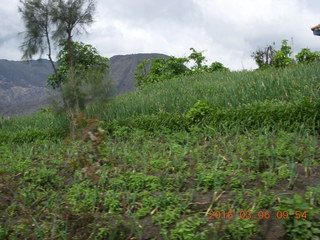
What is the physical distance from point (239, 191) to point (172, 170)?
98cm

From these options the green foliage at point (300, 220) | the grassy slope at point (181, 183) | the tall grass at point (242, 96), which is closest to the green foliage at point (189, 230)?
the grassy slope at point (181, 183)

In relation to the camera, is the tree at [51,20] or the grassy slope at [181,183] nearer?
the grassy slope at [181,183]

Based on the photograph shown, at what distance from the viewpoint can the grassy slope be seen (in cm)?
266

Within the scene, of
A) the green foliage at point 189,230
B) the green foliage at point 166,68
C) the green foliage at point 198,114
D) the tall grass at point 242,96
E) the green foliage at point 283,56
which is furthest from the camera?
the green foliage at point 166,68

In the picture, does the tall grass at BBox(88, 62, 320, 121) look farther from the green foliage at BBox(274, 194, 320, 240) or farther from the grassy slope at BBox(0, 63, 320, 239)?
the green foliage at BBox(274, 194, 320, 240)

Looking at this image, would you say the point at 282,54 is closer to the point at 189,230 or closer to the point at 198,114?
the point at 198,114

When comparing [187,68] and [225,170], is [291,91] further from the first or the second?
[187,68]
